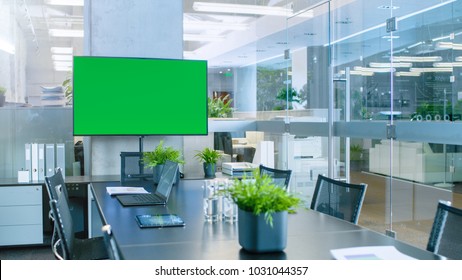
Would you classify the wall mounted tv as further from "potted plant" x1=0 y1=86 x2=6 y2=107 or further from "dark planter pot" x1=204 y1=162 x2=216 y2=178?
"potted plant" x1=0 y1=86 x2=6 y2=107

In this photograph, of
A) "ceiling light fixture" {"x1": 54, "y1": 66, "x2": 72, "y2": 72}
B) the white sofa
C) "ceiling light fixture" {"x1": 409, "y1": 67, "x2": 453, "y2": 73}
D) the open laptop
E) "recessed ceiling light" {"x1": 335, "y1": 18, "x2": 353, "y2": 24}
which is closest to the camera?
the open laptop

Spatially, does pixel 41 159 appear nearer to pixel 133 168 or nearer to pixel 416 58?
pixel 133 168

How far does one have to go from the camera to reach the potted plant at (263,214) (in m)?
2.03

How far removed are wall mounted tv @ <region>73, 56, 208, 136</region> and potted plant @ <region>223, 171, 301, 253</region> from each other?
326 centimetres

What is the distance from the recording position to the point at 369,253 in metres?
1.98

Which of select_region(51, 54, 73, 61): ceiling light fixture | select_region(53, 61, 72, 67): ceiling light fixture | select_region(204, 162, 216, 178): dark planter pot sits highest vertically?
select_region(51, 54, 73, 61): ceiling light fixture

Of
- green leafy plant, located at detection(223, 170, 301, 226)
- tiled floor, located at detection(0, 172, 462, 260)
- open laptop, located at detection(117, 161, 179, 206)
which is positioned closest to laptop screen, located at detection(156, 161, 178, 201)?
open laptop, located at detection(117, 161, 179, 206)

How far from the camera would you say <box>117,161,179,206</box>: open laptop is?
3295mm

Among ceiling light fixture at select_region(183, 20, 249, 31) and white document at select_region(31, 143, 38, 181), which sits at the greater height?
ceiling light fixture at select_region(183, 20, 249, 31)

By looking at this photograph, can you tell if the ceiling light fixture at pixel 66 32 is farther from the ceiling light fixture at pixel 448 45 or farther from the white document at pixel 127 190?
the ceiling light fixture at pixel 448 45

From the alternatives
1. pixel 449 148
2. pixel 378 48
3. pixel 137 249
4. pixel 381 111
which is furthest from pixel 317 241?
pixel 378 48

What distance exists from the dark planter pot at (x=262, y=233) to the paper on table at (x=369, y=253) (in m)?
0.22

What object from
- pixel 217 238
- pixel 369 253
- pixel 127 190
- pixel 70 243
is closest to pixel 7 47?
pixel 127 190

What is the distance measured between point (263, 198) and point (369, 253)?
46 cm
